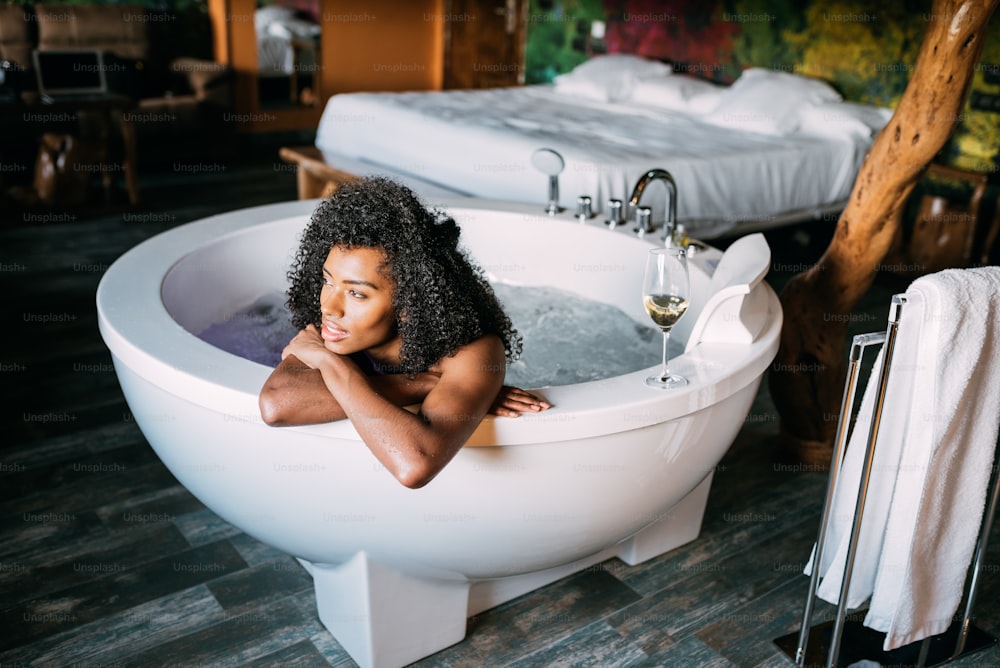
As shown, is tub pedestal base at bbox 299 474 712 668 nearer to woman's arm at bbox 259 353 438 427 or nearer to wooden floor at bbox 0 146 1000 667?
wooden floor at bbox 0 146 1000 667

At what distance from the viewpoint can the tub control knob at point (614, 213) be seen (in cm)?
254

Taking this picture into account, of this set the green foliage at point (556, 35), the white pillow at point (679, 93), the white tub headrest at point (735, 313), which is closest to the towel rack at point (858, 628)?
the white tub headrest at point (735, 313)

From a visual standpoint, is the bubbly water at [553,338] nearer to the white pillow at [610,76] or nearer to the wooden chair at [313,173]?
the wooden chair at [313,173]

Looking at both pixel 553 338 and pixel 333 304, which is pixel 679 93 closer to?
pixel 553 338

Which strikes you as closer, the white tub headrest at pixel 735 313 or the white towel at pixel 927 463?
the white towel at pixel 927 463

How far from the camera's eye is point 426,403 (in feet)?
4.54

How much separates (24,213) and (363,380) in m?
3.91

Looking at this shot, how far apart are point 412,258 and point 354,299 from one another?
0.37 ft

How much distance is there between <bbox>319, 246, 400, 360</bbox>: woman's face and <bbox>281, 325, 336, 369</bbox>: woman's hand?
0.05ft

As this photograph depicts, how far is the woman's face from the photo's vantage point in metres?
1.43

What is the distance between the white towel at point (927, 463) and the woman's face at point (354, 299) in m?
0.84

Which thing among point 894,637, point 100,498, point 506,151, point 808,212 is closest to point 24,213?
point 506,151

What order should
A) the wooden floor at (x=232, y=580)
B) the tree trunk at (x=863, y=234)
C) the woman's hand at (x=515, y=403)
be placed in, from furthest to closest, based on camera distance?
the tree trunk at (x=863, y=234), the wooden floor at (x=232, y=580), the woman's hand at (x=515, y=403)

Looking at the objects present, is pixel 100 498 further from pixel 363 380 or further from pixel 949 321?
pixel 949 321
